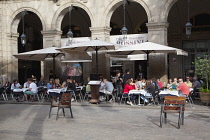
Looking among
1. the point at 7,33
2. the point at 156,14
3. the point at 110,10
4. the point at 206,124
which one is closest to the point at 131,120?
the point at 206,124

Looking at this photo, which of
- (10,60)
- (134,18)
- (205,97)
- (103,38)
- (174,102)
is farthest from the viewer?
(134,18)

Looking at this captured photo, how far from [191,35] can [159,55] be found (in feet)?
16.8

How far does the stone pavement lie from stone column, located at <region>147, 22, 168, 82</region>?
15.8 feet

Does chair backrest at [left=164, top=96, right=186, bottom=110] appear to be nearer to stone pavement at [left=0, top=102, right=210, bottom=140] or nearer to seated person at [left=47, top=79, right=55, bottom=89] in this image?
stone pavement at [left=0, top=102, right=210, bottom=140]

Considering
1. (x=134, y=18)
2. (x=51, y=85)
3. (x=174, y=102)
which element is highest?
(x=134, y=18)

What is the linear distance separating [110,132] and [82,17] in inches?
643

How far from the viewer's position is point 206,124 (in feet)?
27.0

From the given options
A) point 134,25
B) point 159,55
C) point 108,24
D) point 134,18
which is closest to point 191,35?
point 134,25

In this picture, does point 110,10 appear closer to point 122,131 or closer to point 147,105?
point 147,105

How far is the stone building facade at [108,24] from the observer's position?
15.7 metres

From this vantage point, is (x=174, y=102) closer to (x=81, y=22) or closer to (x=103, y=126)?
(x=103, y=126)

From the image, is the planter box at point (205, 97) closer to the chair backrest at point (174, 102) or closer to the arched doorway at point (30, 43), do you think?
the chair backrest at point (174, 102)

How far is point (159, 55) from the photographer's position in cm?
1558

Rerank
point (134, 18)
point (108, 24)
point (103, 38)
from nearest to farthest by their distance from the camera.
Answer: point (103, 38)
point (108, 24)
point (134, 18)
